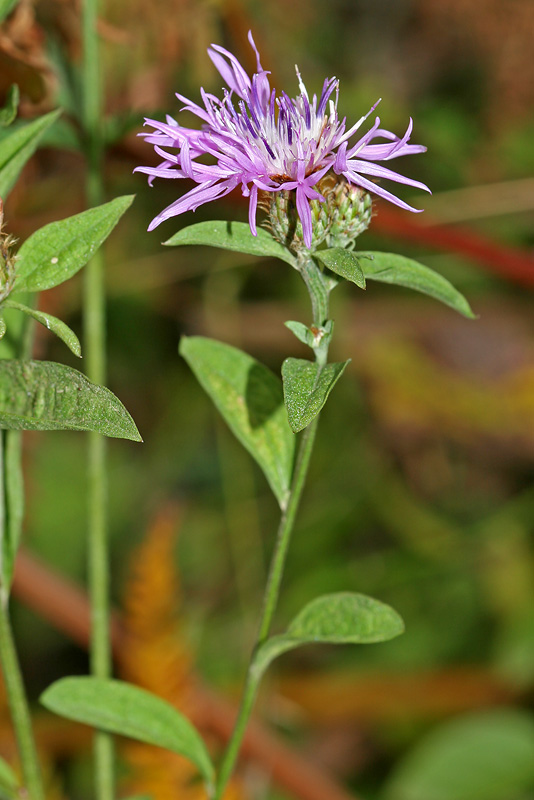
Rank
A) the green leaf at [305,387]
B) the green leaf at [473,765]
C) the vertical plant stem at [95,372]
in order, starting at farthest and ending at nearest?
the green leaf at [473,765] → the vertical plant stem at [95,372] → the green leaf at [305,387]

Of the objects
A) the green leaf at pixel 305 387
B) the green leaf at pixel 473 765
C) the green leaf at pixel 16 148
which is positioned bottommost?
the green leaf at pixel 473 765

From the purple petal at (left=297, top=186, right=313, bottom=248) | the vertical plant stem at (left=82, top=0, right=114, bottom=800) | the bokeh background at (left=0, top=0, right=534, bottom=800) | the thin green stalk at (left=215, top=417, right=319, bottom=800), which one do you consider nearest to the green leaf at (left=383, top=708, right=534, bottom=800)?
the bokeh background at (left=0, top=0, right=534, bottom=800)

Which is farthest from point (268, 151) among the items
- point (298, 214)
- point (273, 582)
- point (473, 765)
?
point (473, 765)

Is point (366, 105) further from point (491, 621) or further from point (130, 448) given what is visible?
point (491, 621)

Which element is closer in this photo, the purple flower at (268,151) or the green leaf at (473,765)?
the purple flower at (268,151)

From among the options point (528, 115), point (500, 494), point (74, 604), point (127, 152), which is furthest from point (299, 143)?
point (528, 115)

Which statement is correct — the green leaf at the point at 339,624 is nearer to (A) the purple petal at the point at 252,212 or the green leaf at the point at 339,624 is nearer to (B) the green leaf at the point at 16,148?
(A) the purple petal at the point at 252,212

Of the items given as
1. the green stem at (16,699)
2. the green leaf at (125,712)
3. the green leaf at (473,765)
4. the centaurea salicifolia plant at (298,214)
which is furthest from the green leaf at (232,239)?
the green leaf at (473,765)
